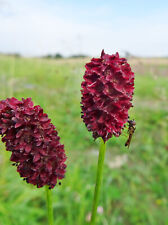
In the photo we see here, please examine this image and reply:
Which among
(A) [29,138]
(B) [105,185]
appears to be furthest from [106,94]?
(B) [105,185]

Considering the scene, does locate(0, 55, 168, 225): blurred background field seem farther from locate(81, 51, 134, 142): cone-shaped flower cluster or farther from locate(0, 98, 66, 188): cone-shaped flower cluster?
locate(81, 51, 134, 142): cone-shaped flower cluster

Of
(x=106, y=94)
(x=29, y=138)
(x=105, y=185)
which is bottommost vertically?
(x=105, y=185)

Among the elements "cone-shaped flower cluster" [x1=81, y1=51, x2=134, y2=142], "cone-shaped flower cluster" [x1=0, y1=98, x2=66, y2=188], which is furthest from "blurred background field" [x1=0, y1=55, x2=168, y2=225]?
"cone-shaped flower cluster" [x1=81, y1=51, x2=134, y2=142]

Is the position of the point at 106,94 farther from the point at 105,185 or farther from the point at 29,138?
the point at 105,185

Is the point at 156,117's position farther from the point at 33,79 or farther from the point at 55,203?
the point at 33,79

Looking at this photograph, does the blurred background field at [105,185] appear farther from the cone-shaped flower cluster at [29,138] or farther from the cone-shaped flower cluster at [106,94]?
the cone-shaped flower cluster at [106,94]

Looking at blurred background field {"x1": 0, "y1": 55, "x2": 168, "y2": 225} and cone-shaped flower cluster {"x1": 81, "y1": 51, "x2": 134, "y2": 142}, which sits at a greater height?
cone-shaped flower cluster {"x1": 81, "y1": 51, "x2": 134, "y2": 142}

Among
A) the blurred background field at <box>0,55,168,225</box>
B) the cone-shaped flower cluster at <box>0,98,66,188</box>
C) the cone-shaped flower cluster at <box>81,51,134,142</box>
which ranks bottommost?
the blurred background field at <box>0,55,168,225</box>
